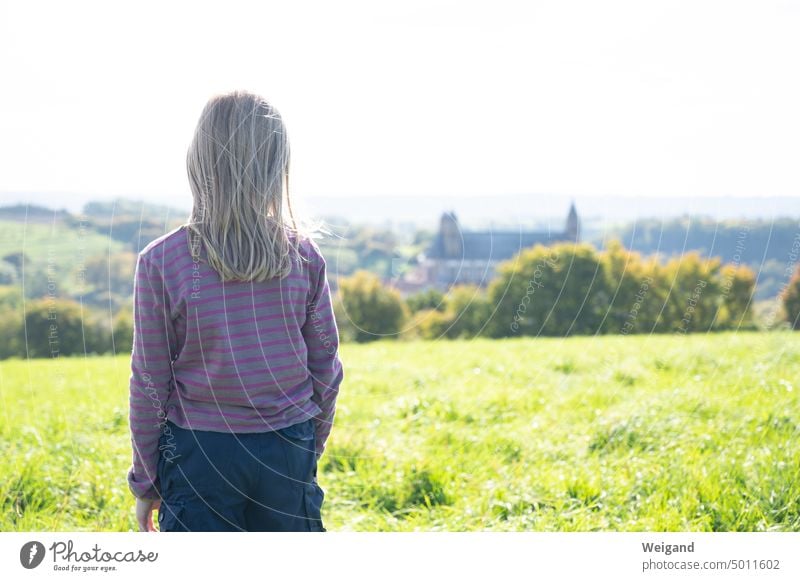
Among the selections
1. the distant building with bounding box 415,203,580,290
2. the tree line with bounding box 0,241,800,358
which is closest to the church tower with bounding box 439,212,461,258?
the distant building with bounding box 415,203,580,290

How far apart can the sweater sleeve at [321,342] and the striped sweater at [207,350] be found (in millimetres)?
26

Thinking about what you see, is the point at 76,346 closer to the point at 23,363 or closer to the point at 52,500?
the point at 23,363

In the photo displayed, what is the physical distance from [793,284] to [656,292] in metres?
2.55

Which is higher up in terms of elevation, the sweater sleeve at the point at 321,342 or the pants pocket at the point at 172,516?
the sweater sleeve at the point at 321,342

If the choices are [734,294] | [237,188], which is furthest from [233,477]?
[734,294]

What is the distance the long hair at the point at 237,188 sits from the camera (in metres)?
1.80

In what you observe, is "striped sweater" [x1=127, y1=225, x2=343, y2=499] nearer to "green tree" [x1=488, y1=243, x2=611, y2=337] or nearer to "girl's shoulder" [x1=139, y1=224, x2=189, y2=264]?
"girl's shoulder" [x1=139, y1=224, x2=189, y2=264]

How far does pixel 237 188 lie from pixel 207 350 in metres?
0.39

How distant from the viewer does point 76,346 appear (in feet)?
26.9

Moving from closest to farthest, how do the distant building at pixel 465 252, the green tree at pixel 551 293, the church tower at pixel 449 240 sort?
the distant building at pixel 465 252
the church tower at pixel 449 240
the green tree at pixel 551 293

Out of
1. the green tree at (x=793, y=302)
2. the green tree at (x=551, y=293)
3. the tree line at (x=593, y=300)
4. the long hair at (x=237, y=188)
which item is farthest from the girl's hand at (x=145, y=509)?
the green tree at (x=551, y=293)

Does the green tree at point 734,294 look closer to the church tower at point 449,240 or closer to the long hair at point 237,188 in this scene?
the church tower at point 449,240

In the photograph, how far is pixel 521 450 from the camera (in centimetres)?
329

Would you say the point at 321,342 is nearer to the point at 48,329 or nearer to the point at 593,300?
the point at 48,329
